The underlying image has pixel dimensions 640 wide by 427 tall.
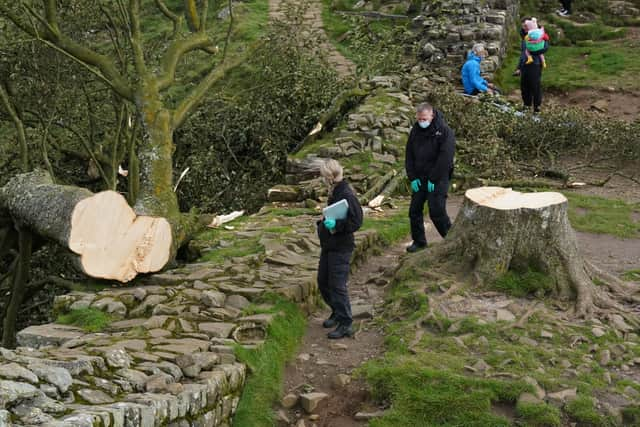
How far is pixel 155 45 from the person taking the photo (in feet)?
59.6

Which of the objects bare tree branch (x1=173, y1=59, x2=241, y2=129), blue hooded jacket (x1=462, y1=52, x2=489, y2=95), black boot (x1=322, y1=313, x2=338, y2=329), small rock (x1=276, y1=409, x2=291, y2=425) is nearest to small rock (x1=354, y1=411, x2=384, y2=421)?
small rock (x1=276, y1=409, x2=291, y2=425)

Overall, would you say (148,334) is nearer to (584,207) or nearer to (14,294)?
(14,294)

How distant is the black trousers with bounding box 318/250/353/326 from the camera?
7695mm

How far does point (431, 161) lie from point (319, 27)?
1624cm

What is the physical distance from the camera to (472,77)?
696 inches

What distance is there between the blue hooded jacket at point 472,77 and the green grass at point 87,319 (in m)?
12.2

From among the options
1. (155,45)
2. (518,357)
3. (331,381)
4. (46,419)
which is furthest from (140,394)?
(155,45)

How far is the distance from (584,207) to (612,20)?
12923mm

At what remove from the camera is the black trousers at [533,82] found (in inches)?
685

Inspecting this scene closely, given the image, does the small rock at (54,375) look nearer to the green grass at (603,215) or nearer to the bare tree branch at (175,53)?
the bare tree branch at (175,53)

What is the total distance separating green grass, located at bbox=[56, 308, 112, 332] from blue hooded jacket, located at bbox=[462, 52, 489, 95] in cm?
1218

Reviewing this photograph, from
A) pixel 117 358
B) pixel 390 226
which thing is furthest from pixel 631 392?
pixel 390 226

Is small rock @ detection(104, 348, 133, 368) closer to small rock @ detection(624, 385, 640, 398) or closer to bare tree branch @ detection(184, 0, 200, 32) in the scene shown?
small rock @ detection(624, 385, 640, 398)

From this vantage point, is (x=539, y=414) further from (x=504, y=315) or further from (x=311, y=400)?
(x=311, y=400)
